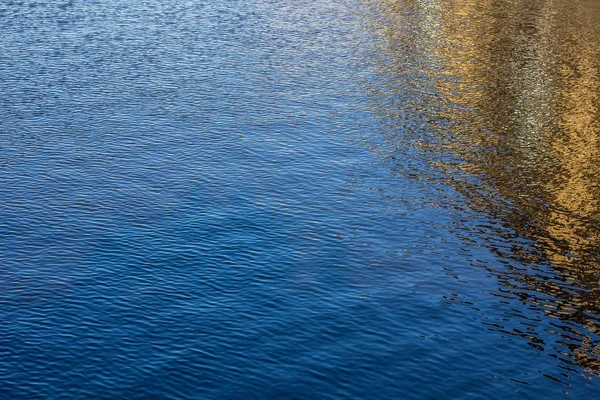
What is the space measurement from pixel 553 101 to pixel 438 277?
52.2 meters

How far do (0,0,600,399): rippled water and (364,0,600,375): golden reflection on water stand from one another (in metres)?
0.40

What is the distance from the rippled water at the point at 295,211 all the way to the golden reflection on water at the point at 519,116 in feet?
1.30

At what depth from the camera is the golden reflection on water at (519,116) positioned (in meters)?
73.6

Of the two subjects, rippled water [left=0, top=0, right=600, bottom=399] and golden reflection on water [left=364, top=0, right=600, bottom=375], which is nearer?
rippled water [left=0, top=0, right=600, bottom=399]

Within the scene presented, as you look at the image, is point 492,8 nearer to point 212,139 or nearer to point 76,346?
point 212,139

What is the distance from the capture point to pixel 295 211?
272 feet

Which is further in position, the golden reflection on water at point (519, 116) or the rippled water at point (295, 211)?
the golden reflection on water at point (519, 116)

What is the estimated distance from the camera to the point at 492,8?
160875mm

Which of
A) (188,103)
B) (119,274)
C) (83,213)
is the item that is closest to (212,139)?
(188,103)

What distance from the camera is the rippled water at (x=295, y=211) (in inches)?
2378

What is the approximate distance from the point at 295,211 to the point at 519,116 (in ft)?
136

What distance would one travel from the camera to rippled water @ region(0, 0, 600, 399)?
60.4 metres

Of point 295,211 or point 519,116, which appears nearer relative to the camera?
point 295,211

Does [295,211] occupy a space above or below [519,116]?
below
